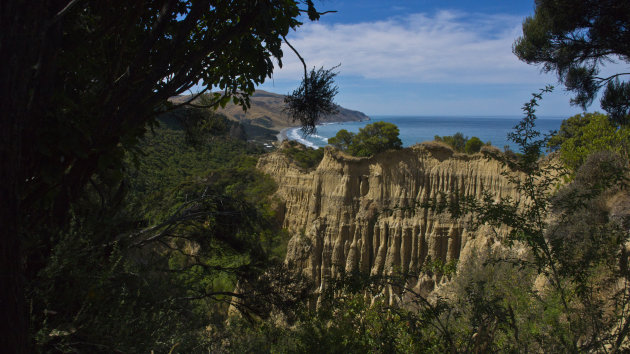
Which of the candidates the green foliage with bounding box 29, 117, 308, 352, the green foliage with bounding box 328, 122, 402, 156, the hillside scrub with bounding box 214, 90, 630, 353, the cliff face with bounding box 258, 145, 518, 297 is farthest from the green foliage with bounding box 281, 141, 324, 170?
the green foliage with bounding box 29, 117, 308, 352

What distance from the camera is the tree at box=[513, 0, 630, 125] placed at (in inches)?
293

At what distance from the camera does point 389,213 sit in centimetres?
1672

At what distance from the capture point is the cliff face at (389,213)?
17.1 metres

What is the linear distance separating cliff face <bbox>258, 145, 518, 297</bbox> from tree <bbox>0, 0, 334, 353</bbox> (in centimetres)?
1372

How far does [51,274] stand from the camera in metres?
2.85

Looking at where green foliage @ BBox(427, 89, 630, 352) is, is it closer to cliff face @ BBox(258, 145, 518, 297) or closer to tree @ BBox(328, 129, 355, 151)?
cliff face @ BBox(258, 145, 518, 297)

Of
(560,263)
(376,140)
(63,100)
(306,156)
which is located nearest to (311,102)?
(63,100)

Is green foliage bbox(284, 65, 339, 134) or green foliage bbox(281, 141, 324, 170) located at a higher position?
green foliage bbox(284, 65, 339, 134)

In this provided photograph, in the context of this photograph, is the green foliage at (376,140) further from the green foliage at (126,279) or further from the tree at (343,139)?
the green foliage at (126,279)

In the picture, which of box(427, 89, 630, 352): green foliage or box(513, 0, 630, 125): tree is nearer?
box(427, 89, 630, 352): green foliage

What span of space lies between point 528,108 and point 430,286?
1291 centimetres

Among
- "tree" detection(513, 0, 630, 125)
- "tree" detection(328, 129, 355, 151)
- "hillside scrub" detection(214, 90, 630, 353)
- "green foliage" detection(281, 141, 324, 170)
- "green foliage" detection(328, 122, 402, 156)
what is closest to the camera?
"hillside scrub" detection(214, 90, 630, 353)

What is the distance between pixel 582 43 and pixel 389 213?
10.0 m

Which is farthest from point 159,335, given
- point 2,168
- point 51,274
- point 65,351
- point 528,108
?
point 528,108
